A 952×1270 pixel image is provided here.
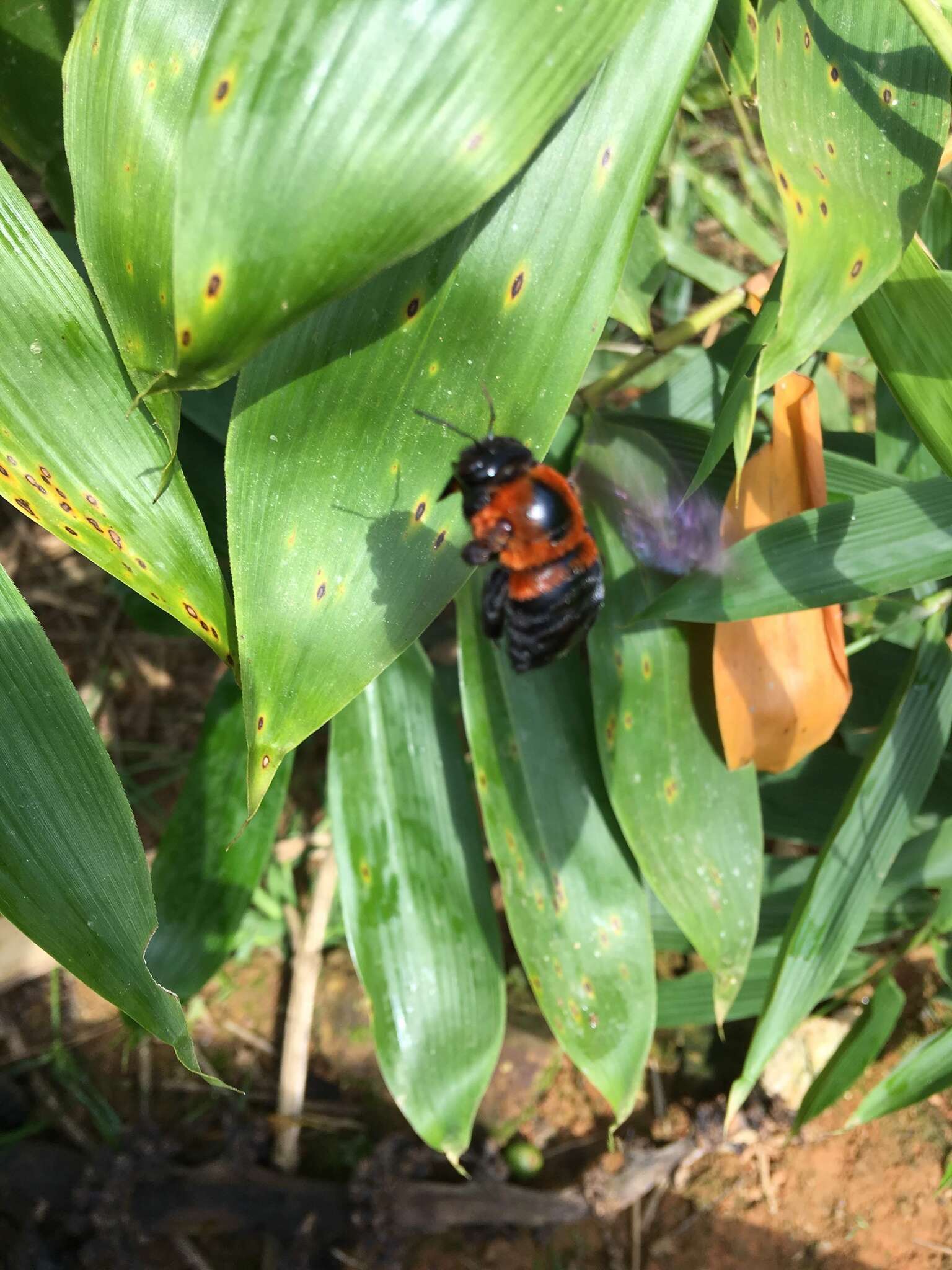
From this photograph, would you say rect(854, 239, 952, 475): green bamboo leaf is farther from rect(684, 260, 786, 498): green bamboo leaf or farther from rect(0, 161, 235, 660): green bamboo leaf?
rect(0, 161, 235, 660): green bamboo leaf

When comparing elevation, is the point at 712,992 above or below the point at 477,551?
below

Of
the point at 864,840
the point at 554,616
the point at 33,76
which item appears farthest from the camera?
the point at 864,840

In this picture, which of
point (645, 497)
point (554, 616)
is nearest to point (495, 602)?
point (554, 616)

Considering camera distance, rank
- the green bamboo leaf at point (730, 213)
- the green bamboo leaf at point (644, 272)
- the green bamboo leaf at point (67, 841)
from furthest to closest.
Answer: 1. the green bamboo leaf at point (730, 213)
2. the green bamboo leaf at point (644, 272)
3. the green bamboo leaf at point (67, 841)

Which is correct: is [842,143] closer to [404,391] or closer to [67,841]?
[404,391]

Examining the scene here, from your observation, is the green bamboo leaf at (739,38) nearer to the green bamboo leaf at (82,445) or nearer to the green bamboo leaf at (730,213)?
the green bamboo leaf at (82,445)

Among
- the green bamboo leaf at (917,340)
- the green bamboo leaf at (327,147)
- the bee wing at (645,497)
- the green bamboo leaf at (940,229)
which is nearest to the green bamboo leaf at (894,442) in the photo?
the green bamboo leaf at (940,229)

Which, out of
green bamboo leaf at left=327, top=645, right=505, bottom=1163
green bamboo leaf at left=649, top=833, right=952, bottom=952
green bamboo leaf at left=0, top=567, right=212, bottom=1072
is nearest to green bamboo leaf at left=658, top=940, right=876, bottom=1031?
green bamboo leaf at left=649, top=833, right=952, bottom=952
